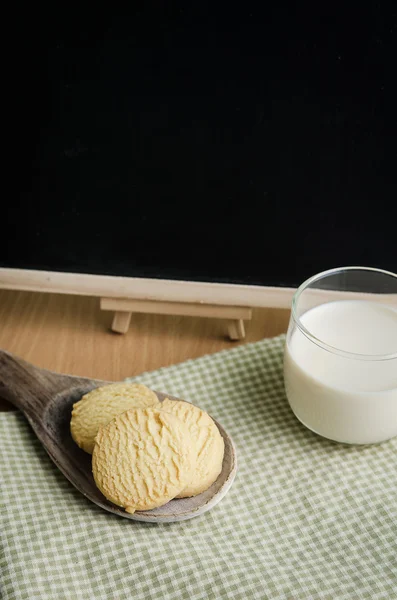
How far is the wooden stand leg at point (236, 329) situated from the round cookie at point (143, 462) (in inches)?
11.3

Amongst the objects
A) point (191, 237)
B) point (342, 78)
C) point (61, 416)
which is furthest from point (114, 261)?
point (342, 78)

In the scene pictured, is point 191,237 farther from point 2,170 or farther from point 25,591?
point 25,591

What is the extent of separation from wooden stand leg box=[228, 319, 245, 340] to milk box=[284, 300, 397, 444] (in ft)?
0.50

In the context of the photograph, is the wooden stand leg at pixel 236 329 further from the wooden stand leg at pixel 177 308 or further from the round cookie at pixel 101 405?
the round cookie at pixel 101 405

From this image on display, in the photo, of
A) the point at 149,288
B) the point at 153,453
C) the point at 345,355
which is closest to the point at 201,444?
the point at 153,453

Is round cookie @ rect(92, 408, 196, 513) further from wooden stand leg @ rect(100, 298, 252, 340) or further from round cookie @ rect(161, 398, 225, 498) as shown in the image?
wooden stand leg @ rect(100, 298, 252, 340)

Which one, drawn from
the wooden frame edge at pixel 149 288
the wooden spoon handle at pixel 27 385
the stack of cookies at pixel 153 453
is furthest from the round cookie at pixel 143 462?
the wooden frame edge at pixel 149 288

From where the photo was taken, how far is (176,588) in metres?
0.67

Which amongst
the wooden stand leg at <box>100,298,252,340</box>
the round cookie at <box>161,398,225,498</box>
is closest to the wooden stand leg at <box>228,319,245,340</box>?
the wooden stand leg at <box>100,298,252,340</box>

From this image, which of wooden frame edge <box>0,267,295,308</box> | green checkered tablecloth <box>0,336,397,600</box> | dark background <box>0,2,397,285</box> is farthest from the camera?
wooden frame edge <box>0,267,295,308</box>

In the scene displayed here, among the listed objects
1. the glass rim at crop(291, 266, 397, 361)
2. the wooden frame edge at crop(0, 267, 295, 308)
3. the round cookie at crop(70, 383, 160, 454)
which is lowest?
the round cookie at crop(70, 383, 160, 454)

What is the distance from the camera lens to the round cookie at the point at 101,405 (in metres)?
0.76

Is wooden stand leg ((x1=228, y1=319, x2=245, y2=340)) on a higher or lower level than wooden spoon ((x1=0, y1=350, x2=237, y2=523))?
higher

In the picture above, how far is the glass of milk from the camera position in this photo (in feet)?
2.49
